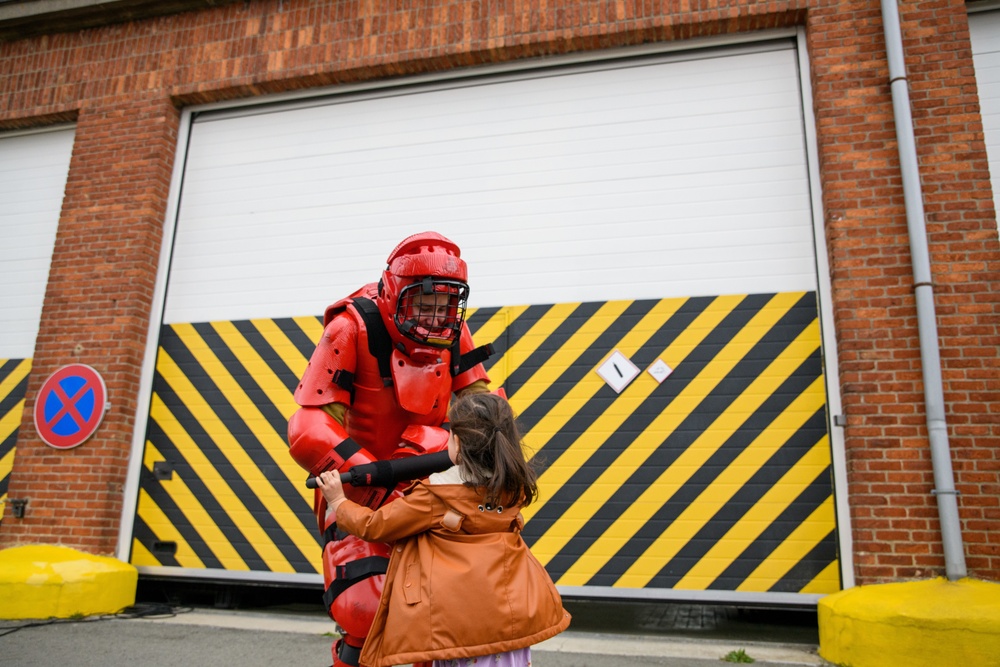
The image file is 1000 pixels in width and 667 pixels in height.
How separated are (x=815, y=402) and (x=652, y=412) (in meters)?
1.17

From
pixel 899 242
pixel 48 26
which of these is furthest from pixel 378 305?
pixel 48 26

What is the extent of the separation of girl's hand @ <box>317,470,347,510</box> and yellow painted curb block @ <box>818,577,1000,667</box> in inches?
137

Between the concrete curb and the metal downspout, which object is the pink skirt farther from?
the metal downspout

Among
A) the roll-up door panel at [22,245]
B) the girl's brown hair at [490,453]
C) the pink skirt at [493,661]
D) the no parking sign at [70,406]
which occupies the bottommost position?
the pink skirt at [493,661]

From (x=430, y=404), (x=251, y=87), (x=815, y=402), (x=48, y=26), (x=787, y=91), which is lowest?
(x=430, y=404)

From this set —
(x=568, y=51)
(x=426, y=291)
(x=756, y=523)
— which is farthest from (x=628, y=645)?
(x=568, y=51)

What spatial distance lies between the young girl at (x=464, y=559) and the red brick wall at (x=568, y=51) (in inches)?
130

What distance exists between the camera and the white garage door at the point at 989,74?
16.9 ft

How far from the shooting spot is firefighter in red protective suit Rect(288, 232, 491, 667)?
2426mm

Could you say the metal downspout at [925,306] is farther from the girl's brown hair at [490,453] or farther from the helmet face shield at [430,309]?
the helmet face shield at [430,309]

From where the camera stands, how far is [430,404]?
2.75 m

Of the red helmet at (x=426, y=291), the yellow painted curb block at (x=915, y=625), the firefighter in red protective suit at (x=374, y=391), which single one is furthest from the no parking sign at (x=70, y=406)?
the yellow painted curb block at (x=915, y=625)

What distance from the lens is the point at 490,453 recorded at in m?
2.30

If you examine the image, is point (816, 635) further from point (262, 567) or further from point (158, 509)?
point (158, 509)
